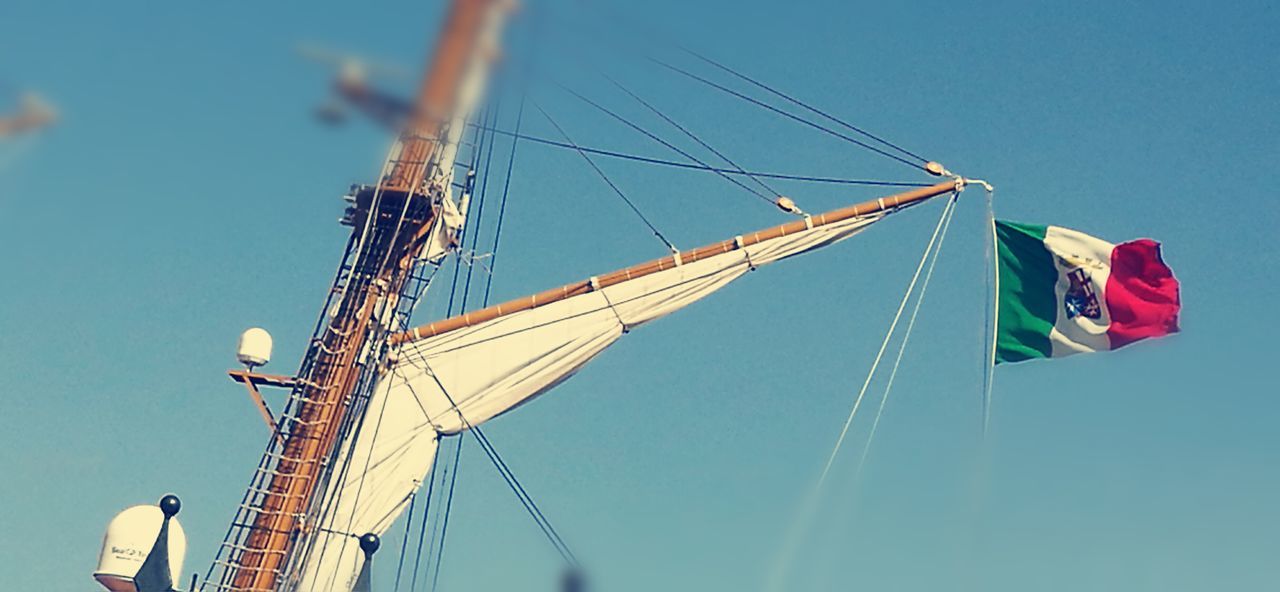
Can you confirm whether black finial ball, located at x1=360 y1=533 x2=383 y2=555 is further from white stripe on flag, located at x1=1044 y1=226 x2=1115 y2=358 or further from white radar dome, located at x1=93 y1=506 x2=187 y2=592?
white stripe on flag, located at x1=1044 y1=226 x2=1115 y2=358

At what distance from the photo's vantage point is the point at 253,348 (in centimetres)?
5112

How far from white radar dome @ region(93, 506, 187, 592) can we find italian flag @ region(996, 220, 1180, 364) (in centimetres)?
2069

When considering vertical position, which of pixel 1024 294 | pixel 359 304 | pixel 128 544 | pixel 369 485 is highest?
pixel 1024 294

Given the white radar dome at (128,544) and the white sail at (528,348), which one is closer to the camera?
the white radar dome at (128,544)

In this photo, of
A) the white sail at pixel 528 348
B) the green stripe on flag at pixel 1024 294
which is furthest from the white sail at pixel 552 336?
the green stripe on flag at pixel 1024 294

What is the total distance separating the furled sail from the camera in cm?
5247

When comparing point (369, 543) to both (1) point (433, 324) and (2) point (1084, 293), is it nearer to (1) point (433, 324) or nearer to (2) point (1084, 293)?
(1) point (433, 324)

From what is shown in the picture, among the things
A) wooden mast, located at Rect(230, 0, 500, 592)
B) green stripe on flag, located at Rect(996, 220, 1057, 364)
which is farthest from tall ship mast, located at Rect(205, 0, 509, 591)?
green stripe on flag, located at Rect(996, 220, 1057, 364)

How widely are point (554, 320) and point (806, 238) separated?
7354mm

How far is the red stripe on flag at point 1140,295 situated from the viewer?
45.7 metres

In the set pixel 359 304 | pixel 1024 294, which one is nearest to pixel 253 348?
pixel 359 304

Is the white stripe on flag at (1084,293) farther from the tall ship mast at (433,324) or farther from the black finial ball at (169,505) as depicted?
the black finial ball at (169,505)

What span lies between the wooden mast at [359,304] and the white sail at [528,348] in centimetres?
151

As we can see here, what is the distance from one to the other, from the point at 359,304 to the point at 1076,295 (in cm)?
1939
